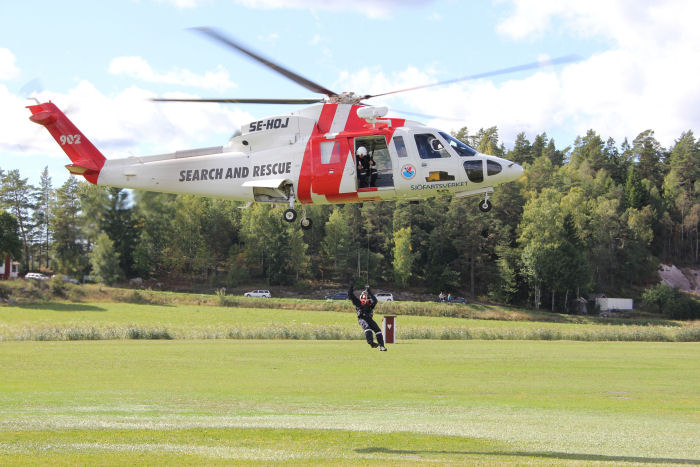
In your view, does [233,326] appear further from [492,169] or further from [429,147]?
[492,169]

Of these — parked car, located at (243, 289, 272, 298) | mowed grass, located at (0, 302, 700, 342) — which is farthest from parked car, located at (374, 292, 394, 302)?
parked car, located at (243, 289, 272, 298)

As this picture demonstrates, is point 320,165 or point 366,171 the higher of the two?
point 320,165

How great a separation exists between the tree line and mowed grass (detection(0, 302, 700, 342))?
270 inches

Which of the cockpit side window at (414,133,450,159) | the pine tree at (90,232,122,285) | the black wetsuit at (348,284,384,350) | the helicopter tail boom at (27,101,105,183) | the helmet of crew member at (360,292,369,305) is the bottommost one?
the black wetsuit at (348,284,384,350)

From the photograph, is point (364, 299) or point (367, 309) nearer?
point (364, 299)

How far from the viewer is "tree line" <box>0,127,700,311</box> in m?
88.2

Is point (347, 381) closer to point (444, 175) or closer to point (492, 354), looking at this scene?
point (444, 175)

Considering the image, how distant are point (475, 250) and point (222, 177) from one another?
8774cm

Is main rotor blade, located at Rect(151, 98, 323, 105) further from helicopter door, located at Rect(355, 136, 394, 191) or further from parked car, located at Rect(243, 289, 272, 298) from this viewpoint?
parked car, located at Rect(243, 289, 272, 298)

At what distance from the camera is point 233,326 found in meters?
63.5

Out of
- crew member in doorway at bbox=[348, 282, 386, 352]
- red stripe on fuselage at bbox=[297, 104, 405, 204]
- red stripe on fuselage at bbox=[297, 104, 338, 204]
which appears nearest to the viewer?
crew member in doorway at bbox=[348, 282, 386, 352]

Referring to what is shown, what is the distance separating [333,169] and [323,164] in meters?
0.43

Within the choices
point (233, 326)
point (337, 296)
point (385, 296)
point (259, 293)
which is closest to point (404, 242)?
point (385, 296)

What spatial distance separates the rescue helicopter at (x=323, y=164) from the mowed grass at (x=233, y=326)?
29553 mm
